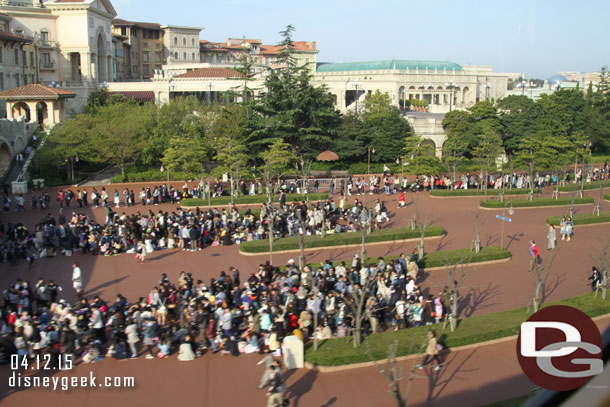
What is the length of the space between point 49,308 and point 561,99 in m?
48.5

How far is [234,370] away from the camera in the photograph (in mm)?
12984

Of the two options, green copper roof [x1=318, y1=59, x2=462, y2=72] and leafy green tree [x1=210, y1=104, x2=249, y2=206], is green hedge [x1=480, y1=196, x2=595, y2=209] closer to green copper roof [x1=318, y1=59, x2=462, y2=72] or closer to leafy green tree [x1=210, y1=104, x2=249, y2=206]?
leafy green tree [x1=210, y1=104, x2=249, y2=206]

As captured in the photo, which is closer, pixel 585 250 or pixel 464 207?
pixel 585 250

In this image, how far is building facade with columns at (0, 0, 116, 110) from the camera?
176ft

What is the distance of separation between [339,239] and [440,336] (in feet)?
31.2

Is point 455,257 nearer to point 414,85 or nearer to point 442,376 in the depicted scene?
point 442,376

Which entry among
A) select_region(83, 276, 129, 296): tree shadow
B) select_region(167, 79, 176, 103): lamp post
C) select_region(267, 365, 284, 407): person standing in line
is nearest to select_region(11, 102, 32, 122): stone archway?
select_region(167, 79, 176, 103): lamp post

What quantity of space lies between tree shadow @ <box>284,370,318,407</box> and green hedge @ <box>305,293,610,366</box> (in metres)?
0.33

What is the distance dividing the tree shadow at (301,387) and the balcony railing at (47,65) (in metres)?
53.2

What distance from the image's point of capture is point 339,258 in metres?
22.0

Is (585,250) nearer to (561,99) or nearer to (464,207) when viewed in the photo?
(464,207)

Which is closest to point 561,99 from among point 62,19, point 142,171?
point 142,171

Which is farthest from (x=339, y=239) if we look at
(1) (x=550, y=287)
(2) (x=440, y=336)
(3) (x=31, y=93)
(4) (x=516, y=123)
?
(3) (x=31, y=93)

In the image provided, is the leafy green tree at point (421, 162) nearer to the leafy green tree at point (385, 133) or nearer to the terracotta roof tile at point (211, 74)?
the leafy green tree at point (385, 133)
